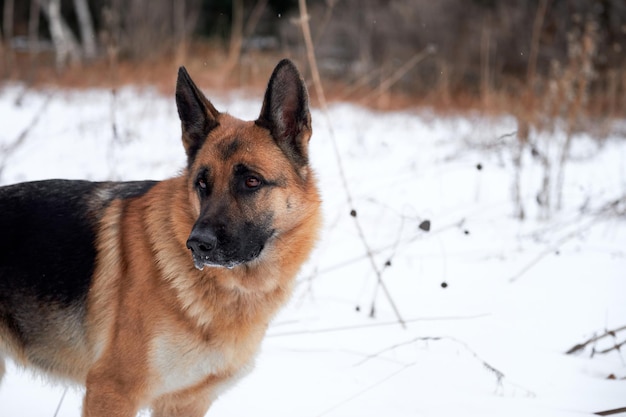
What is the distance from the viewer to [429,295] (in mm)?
4465

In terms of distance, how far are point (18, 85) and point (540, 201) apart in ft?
31.2

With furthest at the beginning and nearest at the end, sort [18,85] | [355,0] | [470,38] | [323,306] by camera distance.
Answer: [355,0] → [470,38] → [18,85] → [323,306]

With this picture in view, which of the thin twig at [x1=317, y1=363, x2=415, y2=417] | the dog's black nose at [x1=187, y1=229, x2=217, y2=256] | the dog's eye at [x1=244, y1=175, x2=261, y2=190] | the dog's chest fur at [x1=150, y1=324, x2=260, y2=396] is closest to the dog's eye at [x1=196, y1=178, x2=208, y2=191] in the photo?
the dog's eye at [x1=244, y1=175, x2=261, y2=190]

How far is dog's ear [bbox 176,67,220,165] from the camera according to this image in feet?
9.36

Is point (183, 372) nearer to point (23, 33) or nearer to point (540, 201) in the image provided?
point (540, 201)

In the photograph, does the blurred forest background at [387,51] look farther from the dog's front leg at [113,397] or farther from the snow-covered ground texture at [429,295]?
the dog's front leg at [113,397]

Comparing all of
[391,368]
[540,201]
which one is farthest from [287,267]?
[540,201]

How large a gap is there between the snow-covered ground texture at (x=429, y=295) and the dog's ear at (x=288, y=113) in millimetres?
1000

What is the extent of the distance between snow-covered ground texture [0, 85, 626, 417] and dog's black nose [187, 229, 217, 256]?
3.55ft

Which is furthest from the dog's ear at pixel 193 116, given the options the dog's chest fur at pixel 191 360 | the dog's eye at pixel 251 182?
the dog's chest fur at pixel 191 360

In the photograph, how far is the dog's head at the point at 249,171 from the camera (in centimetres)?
257

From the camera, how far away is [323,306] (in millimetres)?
4309

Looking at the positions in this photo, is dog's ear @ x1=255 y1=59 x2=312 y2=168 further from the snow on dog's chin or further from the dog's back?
the dog's back

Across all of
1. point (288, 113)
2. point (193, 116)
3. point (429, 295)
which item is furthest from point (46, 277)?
point (429, 295)
